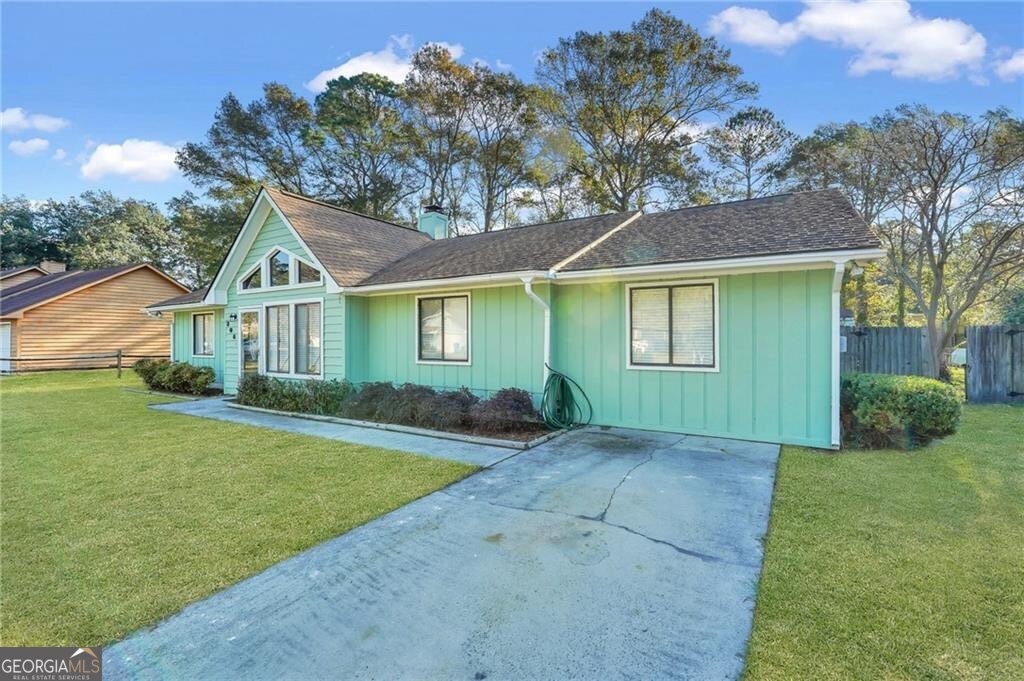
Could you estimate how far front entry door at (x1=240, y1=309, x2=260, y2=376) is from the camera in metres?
11.5

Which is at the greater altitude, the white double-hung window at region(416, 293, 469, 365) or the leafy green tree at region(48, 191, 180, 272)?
the leafy green tree at region(48, 191, 180, 272)

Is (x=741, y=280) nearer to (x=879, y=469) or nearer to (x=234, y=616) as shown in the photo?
(x=879, y=469)

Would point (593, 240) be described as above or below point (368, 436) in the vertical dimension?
above

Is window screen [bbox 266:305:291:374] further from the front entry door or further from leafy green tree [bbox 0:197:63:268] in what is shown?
leafy green tree [bbox 0:197:63:268]

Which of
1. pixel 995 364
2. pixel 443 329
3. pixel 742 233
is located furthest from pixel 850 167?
pixel 443 329

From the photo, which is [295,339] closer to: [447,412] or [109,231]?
[447,412]

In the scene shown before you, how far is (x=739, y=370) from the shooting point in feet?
22.3

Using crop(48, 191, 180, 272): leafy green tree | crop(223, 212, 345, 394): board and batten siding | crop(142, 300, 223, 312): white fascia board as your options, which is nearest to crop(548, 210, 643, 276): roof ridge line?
crop(223, 212, 345, 394): board and batten siding

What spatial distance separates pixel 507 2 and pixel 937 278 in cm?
1498

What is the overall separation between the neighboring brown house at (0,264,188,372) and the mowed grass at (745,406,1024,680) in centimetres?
2646

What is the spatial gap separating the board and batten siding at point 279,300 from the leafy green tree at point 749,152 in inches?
718

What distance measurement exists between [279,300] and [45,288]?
776 inches

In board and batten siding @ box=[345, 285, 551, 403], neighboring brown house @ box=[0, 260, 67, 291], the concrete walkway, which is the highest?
neighboring brown house @ box=[0, 260, 67, 291]

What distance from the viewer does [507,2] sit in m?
10.9
